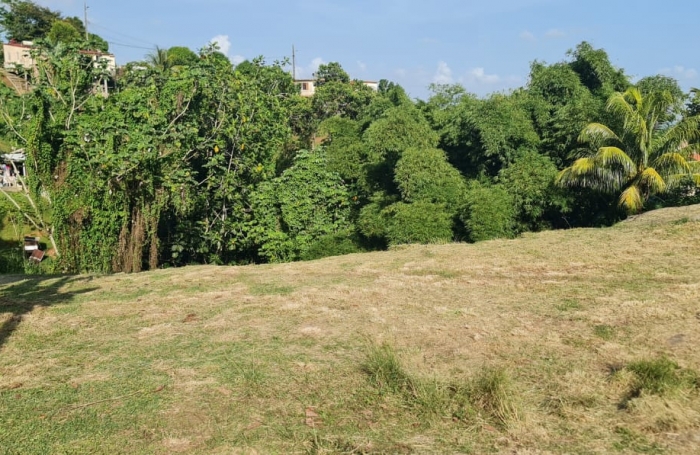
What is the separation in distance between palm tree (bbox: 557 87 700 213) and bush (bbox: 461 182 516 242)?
1458 mm

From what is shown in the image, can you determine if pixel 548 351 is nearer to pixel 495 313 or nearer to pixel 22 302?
pixel 495 313

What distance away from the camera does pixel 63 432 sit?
3.50 meters

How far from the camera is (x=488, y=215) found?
13.6m

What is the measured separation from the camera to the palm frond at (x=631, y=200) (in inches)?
505

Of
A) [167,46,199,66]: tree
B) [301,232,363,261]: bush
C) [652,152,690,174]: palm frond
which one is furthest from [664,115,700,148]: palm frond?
[167,46,199,66]: tree

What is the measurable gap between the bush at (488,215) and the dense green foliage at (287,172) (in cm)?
4

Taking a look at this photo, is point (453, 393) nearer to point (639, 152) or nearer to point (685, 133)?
point (639, 152)

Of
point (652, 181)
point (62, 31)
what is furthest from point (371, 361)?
point (62, 31)

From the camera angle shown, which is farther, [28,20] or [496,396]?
[28,20]

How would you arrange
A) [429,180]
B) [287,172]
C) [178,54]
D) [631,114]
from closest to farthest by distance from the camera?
[631,114] < [429,180] < [287,172] < [178,54]

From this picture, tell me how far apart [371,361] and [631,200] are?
10688 millimetres

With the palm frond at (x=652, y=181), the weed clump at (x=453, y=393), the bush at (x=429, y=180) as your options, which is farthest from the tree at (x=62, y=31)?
the weed clump at (x=453, y=393)

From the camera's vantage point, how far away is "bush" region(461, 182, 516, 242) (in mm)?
13539

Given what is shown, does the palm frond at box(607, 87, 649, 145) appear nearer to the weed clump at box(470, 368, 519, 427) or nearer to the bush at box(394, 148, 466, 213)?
the bush at box(394, 148, 466, 213)
